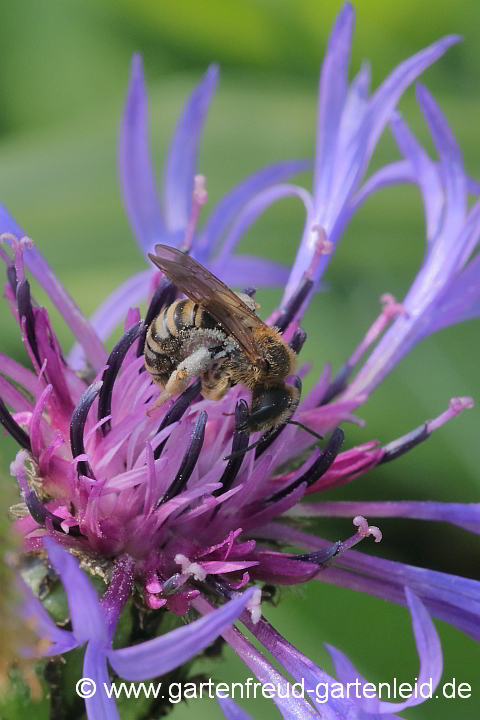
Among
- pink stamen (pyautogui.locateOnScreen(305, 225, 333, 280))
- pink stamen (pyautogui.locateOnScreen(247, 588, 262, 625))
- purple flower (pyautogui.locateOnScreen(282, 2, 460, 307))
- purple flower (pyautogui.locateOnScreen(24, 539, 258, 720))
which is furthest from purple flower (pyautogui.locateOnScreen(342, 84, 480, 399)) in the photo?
purple flower (pyautogui.locateOnScreen(24, 539, 258, 720))

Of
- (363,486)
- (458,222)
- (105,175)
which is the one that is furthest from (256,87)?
(363,486)

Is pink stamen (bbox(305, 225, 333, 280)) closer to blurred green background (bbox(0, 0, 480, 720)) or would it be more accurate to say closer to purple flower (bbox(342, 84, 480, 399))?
purple flower (bbox(342, 84, 480, 399))

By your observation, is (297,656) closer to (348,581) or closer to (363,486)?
(348,581)

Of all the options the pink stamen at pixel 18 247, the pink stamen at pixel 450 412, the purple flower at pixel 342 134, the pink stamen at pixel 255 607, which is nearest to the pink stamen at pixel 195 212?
the purple flower at pixel 342 134

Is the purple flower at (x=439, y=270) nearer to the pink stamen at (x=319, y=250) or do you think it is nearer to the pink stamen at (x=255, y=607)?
the pink stamen at (x=319, y=250)

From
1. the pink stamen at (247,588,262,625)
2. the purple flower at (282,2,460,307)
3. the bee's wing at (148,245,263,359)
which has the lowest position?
the pink stamen at (247,588,262,625)
